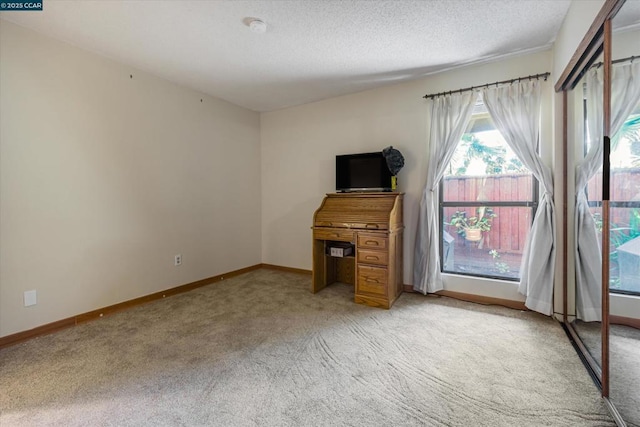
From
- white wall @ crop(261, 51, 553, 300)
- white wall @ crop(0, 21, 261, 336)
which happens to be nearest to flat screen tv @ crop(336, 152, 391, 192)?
white wall @ crop(261, 51, 553, 300)

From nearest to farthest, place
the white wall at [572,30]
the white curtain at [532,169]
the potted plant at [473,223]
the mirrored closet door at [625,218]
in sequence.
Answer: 1. the mirrored closet door at [625,218]
2. the white wall at [572,30]
3. the white curtain at [532,169]
4. the potted plant at [473,223]

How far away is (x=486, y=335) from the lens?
220 centimetres

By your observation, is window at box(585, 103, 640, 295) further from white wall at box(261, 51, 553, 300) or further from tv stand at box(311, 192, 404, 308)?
tv stand at box(311, 192, 404, 308)

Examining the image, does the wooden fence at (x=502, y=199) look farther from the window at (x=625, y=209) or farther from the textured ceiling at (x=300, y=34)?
the window at (x=625, y=209)

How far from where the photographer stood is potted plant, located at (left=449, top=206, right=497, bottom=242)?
114 inches

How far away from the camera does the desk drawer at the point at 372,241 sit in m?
2.77

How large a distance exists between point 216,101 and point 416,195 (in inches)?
114

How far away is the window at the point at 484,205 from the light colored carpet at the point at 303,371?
1.74 feet

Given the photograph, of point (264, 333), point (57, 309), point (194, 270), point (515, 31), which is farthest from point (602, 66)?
point (57, 309)

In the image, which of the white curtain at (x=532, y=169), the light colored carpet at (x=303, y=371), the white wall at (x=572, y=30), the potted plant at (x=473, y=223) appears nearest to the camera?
the light colored carpet at (x=303, y=371)

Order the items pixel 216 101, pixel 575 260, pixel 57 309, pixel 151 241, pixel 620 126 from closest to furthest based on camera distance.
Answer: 1. pixel 620 126
2. pixel 575 260
3. pixel 57 309
4. pixel 151 241
5. pixel 216 101

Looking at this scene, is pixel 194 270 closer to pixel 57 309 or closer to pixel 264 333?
pixel 57 309

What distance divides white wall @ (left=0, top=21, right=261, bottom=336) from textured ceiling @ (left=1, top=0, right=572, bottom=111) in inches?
10.9

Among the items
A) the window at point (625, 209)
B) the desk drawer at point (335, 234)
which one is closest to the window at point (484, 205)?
the desk drawer at point (335, 234)
